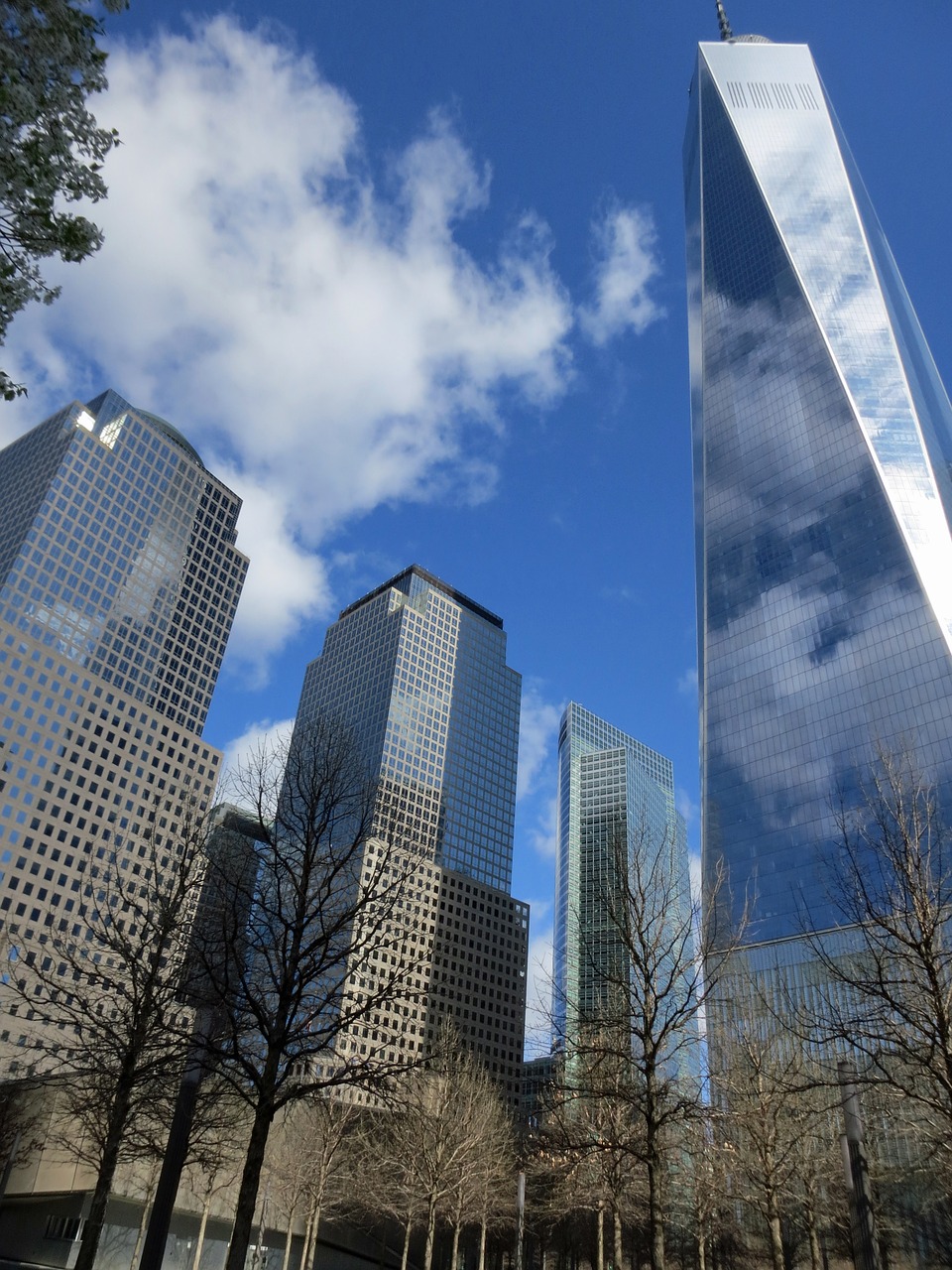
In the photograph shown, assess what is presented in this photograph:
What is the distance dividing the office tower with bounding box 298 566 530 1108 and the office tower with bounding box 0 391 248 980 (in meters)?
31.3

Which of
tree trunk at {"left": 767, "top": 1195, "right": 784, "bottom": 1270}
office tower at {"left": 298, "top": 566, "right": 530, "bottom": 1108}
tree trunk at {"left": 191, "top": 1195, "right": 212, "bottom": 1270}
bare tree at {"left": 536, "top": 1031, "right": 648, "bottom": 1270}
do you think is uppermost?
office tower at {"left": 298, "top": 566, "right": 530, "bottom": 1108}

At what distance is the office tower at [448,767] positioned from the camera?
15862cm

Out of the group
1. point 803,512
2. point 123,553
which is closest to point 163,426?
point 123,553

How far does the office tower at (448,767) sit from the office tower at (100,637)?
31.3 m

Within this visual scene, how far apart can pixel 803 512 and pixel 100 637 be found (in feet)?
403

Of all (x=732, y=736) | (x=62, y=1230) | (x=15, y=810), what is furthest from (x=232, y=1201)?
(x=732, y=736)

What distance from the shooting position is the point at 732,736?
438 feet

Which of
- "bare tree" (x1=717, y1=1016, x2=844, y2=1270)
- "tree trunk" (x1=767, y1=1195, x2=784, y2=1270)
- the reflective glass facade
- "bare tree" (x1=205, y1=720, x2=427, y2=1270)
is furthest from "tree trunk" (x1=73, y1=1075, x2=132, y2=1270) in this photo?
the reflective glass facade

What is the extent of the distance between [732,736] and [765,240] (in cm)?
10431

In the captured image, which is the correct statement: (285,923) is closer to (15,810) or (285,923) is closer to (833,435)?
(15,810)

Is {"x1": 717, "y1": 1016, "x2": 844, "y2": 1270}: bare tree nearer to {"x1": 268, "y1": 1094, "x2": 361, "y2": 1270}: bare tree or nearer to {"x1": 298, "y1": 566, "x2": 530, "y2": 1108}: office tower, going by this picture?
{"x1": 268, "y1": 1094, "x2": 361, "y2": 1270}: bare tree

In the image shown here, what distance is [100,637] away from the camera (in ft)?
468

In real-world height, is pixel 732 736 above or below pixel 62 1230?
above

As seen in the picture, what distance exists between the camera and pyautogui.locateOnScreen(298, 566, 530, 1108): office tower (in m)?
159
